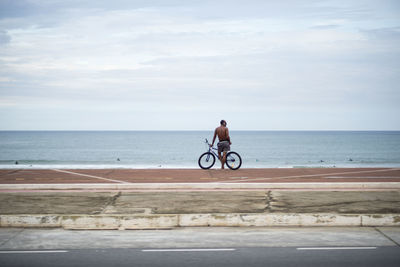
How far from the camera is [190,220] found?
888 cm

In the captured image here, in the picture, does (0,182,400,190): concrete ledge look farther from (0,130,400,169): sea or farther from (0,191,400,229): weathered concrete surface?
(0,130,400,169): sea

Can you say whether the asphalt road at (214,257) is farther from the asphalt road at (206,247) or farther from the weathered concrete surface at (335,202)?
the weathered concrete surface at (335,202)

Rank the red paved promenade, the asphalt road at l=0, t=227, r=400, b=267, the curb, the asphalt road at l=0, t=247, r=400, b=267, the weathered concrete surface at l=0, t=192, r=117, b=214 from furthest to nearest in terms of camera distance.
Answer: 1. the red paved promenade
2. the weathered concrete surface at l=0, t=192, r=117, b=214
3. the curb
4. the asphalt road at l=0, t=227, r=400, b=267
5. the asphalt road at l=0, t=247, r=400, b=267

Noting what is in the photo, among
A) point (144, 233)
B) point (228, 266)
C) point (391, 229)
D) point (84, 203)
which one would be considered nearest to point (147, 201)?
point (84, 203)

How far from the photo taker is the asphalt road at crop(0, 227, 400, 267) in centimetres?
636

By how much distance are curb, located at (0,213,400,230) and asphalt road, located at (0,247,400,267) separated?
1638 mm

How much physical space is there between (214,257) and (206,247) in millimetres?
636

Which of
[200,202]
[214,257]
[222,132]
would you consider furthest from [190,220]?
[222,132]

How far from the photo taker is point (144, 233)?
8344mm

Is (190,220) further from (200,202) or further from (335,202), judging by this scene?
(335,202)

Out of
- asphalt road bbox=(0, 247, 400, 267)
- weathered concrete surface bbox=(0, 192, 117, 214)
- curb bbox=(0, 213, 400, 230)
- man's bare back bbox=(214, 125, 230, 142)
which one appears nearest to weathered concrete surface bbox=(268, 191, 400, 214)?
curb bbox=(0, 213, 400, 230)

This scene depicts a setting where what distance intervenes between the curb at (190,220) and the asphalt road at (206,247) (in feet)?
0.71

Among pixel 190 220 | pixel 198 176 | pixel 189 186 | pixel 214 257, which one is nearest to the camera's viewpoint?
pixel 214 257

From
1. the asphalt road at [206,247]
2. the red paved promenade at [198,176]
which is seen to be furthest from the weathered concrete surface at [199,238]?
the red paved promenade at [198,176]
